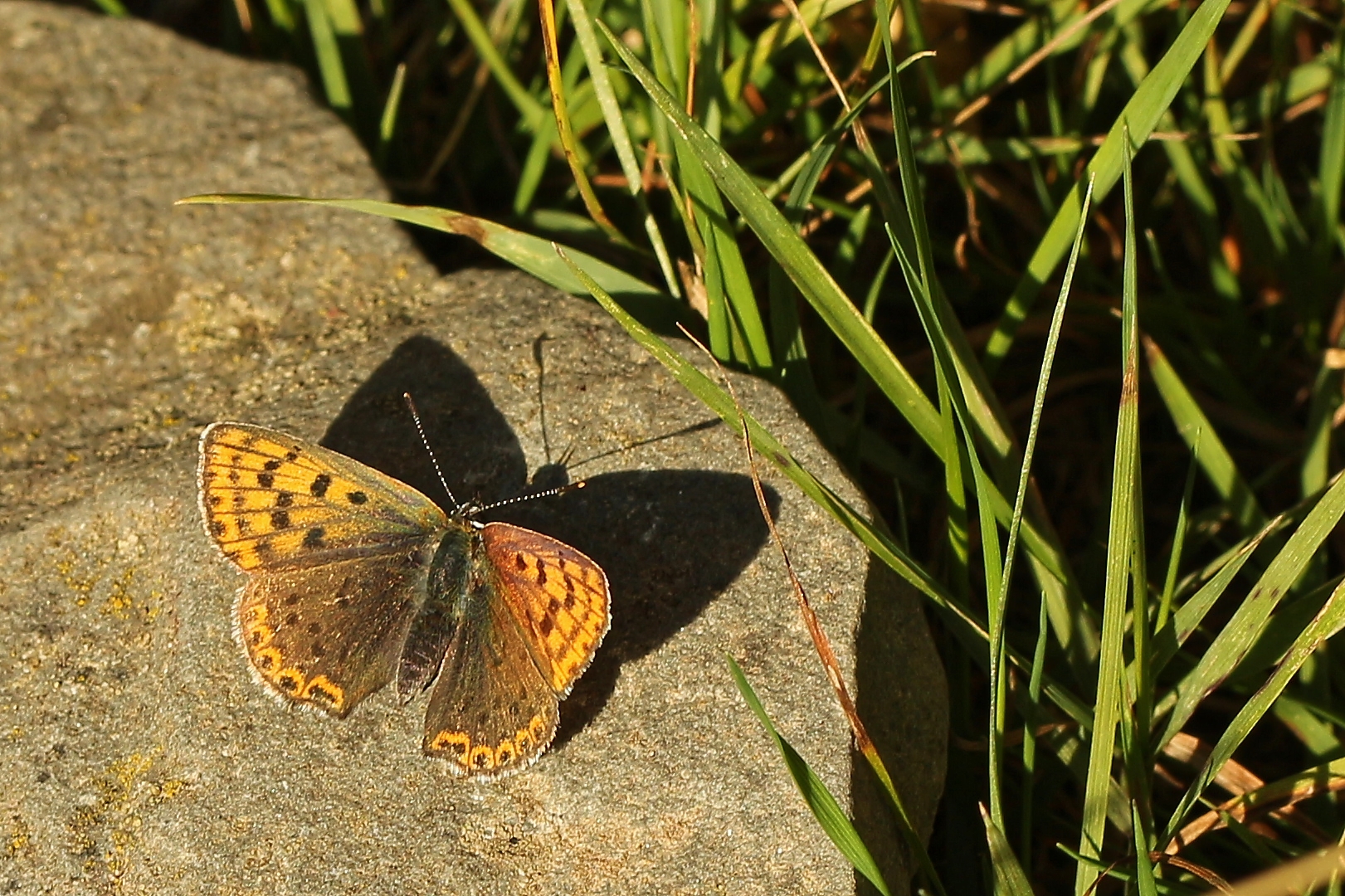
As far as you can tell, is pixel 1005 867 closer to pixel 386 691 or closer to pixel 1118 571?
pixel 1118 571

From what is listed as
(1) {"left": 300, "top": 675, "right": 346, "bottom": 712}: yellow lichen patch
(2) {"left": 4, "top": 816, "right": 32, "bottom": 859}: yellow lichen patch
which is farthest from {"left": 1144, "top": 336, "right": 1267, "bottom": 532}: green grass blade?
(2) {"left": 4, "top": 816, "right": 32, "bottom": 859}: yellow lichen patch

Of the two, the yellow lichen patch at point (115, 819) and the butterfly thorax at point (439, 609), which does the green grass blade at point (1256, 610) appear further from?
the yellow lichen patch at point (115, 819)

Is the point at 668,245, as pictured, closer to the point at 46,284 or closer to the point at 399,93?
the point at 399,93

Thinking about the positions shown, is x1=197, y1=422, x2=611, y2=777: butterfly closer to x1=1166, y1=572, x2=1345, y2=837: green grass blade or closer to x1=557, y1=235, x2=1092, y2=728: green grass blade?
x1=557, y1=235, x2=1092, y2=728: green grass blade

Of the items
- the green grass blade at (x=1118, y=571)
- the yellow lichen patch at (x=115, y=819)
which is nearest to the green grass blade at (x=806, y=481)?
the green grass blade at (x=1118, y=571)

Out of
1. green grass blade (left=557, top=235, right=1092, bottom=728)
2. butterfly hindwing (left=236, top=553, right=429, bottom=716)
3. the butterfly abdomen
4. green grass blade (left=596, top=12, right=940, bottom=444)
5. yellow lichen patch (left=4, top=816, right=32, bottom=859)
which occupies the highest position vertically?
green grass blade (left=596, top=12, right=940, bottom=444)

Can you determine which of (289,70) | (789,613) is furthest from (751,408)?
(289,70)

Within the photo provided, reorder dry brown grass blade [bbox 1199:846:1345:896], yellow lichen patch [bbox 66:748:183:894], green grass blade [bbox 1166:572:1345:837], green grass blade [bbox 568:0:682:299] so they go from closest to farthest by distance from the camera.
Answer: dry brown grass blade [bbox 1199:846:1345:896] → green grass blade [bbox 1166:572:1345:837] → yellow lichen patch [bbox 66:748:183:894] → green grass blade [bbox 568:0:682:299]

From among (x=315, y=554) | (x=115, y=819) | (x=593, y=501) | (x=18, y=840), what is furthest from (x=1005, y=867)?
(x=18, y=840)
